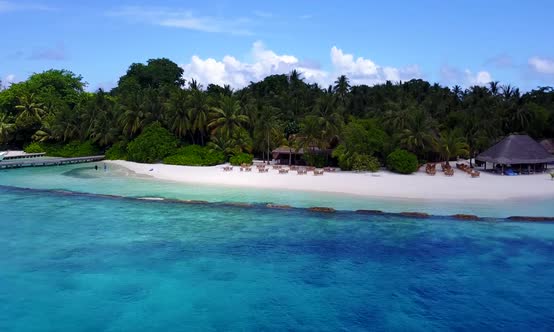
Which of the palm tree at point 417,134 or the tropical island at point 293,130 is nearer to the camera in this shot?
the tropical island at point 293,130

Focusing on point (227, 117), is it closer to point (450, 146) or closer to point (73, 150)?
point (73, 150)

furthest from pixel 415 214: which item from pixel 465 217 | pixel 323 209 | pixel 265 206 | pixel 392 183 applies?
pixel 265 206

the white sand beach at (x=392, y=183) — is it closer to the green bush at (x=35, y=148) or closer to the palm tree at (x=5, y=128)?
the green bush at (x=35, y=148)

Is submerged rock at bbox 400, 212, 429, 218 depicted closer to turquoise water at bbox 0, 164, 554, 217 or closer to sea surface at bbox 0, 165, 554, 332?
turquoise water at bbox 0, 164, 554, 217

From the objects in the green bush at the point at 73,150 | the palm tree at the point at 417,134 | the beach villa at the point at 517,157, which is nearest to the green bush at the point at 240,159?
the palm tree at the point at 417,134

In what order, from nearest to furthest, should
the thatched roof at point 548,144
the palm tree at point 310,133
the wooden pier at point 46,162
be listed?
the palm tree at point 310,133 → the thatched roof at point 548,144 → the wooden pier at point 46,162

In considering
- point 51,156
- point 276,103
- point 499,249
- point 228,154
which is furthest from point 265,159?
point 499,249

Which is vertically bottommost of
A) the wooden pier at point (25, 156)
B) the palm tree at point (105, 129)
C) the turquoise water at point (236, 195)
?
the turquoise water at point (236, 195)

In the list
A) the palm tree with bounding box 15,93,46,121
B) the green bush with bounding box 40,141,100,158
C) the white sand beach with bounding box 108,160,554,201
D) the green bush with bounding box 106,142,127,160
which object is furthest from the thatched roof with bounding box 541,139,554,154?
the palm tree with bounding box 15,93,46,121
